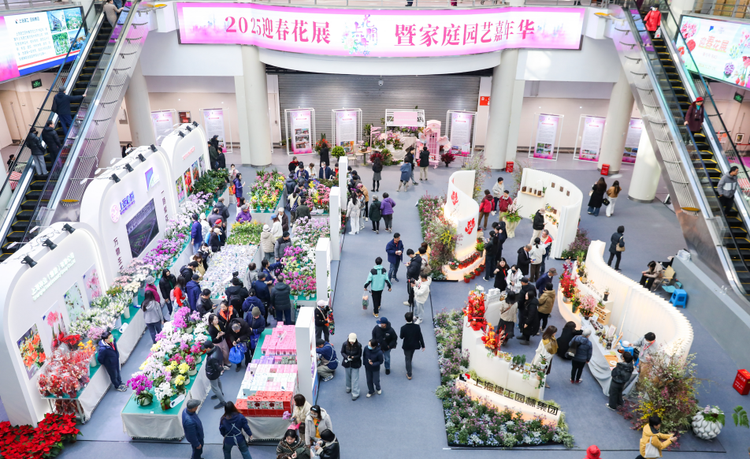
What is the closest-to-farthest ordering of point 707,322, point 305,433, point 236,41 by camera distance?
point 305,433 < point 707,322 < point 236,41

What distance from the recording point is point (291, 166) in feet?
58.7

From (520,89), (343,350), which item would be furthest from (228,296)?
(520,89)

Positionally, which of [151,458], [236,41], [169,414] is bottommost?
[151,458]

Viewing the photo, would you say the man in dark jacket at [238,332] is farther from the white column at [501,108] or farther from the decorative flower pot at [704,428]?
the white column at [501,108]

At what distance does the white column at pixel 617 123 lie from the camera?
64.4 feet

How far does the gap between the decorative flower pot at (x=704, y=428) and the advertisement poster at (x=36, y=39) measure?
56.1 ft

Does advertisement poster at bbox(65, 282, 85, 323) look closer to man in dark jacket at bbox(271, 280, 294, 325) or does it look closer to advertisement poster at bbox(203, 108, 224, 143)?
man in dark jacket at bbox(271, 280, 294, 325)

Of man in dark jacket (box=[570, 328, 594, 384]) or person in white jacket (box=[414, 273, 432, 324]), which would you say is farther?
person in white jacket (box=[414, 273, 432, 324])

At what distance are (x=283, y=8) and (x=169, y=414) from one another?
47.0 feet

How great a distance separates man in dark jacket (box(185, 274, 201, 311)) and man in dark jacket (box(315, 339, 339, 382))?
9.53ft

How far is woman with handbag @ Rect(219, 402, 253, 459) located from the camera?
25.9 ft

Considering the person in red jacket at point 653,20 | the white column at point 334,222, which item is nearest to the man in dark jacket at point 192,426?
the white column at point 334,222

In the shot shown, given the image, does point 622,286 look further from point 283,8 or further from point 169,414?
point 283,8

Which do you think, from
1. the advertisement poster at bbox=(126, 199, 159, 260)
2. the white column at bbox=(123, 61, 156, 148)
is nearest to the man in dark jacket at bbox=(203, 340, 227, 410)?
the advertisement poster at bbox=(126, 199, 159, 260)
